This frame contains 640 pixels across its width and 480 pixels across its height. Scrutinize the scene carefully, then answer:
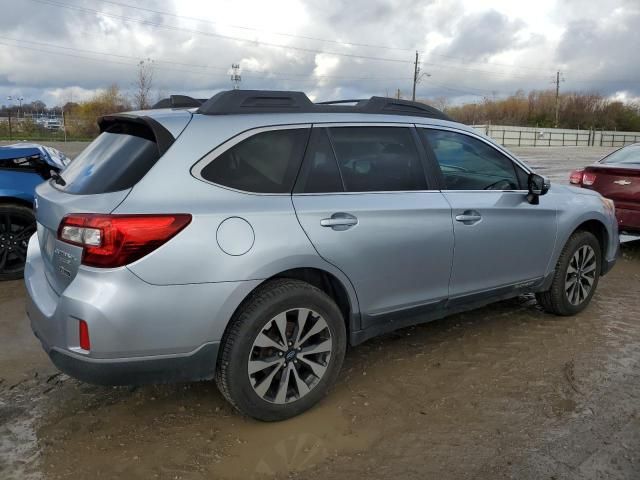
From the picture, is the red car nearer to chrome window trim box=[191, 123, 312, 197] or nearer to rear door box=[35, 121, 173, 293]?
chrome window trim box=[191, 123, 312, 197]

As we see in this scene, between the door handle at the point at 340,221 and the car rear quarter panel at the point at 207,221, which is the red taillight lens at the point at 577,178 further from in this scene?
the car rear quarter panel at the point at 207,221

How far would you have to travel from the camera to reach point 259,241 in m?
2.89

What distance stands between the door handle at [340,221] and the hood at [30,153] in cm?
420

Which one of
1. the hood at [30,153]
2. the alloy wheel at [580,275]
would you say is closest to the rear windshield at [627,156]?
the alloy wheel at [580,275]

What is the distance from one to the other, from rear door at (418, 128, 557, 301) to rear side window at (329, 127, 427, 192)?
192 mm

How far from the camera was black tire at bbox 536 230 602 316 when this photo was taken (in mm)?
4703

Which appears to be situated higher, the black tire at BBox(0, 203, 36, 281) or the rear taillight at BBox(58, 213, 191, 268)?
the rear taillight at BBox(58, 213, 191, 268)

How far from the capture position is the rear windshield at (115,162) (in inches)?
112

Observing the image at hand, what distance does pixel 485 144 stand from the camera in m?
4.27

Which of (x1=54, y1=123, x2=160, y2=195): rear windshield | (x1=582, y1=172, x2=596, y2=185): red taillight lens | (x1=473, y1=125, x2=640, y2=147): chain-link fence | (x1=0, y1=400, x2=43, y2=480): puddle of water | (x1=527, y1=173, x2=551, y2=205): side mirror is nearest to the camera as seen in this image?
(x1=0, y1=400, x2=43, y2=480): puddle of water

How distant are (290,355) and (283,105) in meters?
1.43

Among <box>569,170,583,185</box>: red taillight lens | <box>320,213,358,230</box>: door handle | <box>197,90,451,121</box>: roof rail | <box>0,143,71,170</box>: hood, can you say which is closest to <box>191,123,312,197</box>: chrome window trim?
<box>197,90,451,121</box>: roof rail

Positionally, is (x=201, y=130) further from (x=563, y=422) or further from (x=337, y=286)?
(x=563, y=422)

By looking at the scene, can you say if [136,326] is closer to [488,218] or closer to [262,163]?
[262,163]
